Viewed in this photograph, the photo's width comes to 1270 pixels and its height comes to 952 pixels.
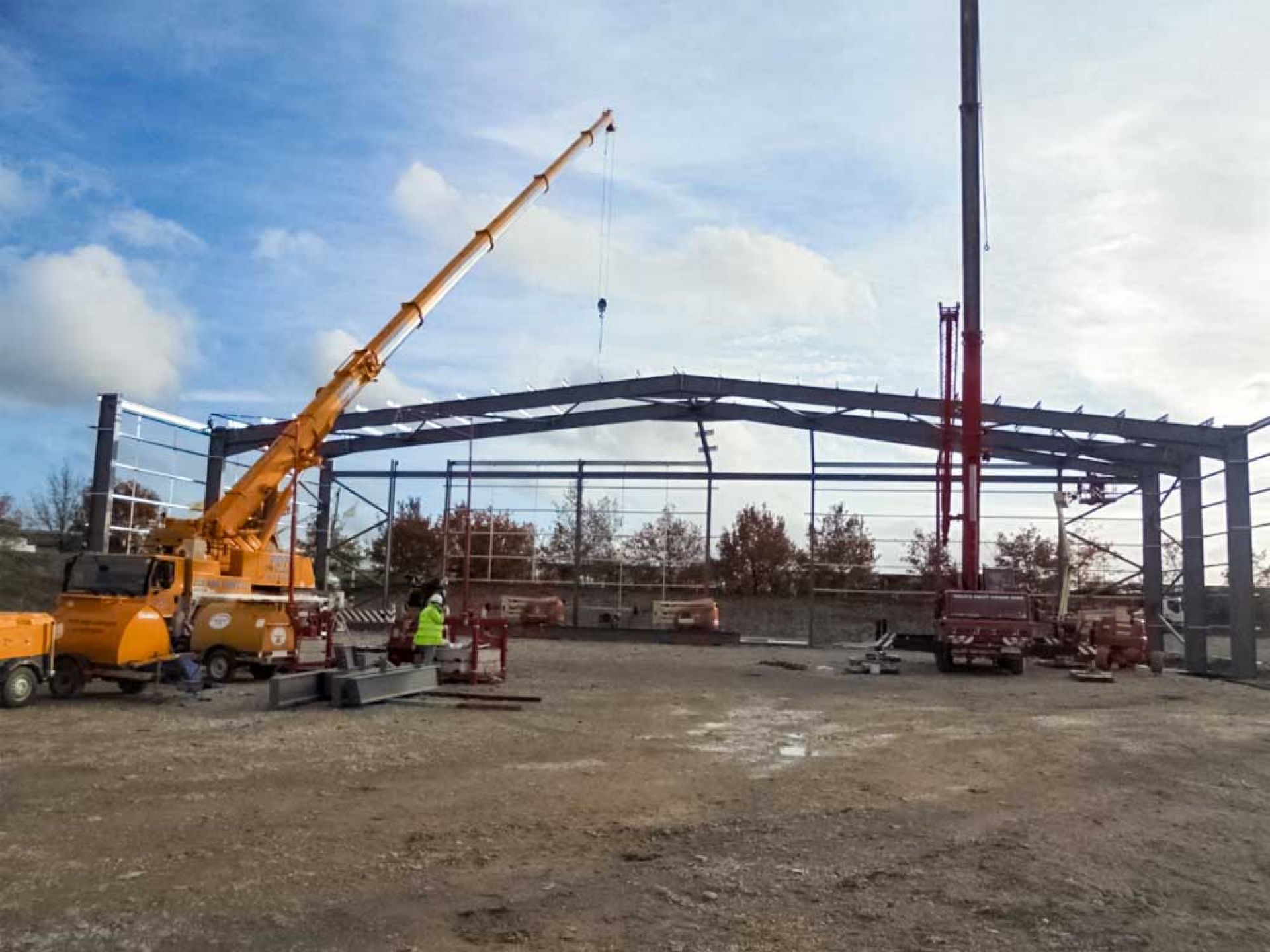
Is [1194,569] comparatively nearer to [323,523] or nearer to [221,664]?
[221,664]

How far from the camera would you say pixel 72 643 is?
1519cm

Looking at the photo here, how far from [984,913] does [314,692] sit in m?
11.4

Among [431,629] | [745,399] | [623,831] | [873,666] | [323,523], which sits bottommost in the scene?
[623,831]

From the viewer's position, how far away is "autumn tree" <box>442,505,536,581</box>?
36.0m

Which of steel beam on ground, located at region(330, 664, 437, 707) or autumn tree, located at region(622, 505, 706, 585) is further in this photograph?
autumn tree, located at region(622, 505, 706, 585)

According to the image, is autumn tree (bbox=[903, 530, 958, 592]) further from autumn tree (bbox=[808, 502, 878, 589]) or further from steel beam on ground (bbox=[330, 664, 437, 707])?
steel beam on ground (bbox=[330, 664, 437, 707])

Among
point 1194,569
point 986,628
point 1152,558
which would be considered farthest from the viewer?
point 1152,558

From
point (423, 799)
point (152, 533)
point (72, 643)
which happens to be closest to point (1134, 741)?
point (423, 799)

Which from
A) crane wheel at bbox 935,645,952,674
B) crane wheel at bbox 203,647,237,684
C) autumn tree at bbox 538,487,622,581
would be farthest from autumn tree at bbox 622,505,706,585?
crane wheel at bbox 203,647,237,684

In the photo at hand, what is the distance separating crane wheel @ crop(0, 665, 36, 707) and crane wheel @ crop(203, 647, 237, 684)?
344cm

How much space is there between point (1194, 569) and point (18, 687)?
954 inches

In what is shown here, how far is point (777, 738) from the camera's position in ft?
40.5

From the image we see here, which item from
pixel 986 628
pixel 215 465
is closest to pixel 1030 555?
pixel 986 628

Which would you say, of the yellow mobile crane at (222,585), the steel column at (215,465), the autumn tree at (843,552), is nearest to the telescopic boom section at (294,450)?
the yellow mobile crane at (222,585)
